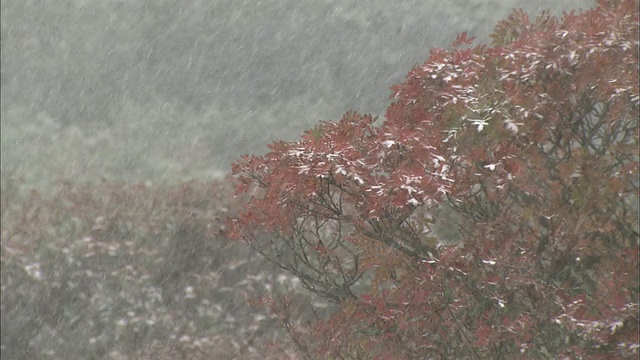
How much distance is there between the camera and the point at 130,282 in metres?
6.96

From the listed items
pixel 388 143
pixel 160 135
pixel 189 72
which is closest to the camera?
pixel 388 143

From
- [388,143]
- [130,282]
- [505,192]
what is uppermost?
[130,282]

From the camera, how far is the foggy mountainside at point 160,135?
6.68 metres

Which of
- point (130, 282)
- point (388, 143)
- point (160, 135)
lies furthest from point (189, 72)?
point (388, 143)

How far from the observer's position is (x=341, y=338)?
4.07 metres

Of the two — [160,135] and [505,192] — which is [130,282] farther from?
[505,192]

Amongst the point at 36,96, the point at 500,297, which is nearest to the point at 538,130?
the point at 500,297

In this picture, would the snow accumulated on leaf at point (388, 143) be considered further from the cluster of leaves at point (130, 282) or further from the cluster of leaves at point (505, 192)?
the cluster of leaves at point (130, 282)

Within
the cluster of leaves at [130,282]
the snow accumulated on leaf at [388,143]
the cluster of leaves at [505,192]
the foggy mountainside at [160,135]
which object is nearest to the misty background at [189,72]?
the foggy mountainside at [160,135]

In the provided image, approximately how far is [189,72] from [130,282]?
5140 mm

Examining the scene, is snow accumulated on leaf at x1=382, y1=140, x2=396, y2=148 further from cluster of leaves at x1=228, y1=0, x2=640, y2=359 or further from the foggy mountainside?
the foggy mountainside

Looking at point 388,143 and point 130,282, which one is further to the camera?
point 130,282

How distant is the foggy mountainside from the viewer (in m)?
6.68

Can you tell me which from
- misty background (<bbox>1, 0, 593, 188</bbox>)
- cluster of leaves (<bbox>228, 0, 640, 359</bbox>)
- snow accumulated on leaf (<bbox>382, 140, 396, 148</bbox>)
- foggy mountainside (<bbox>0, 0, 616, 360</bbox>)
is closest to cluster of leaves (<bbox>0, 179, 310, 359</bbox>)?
foggy mountainside (<bbox>0, 0, 616, 360</bbox>)
